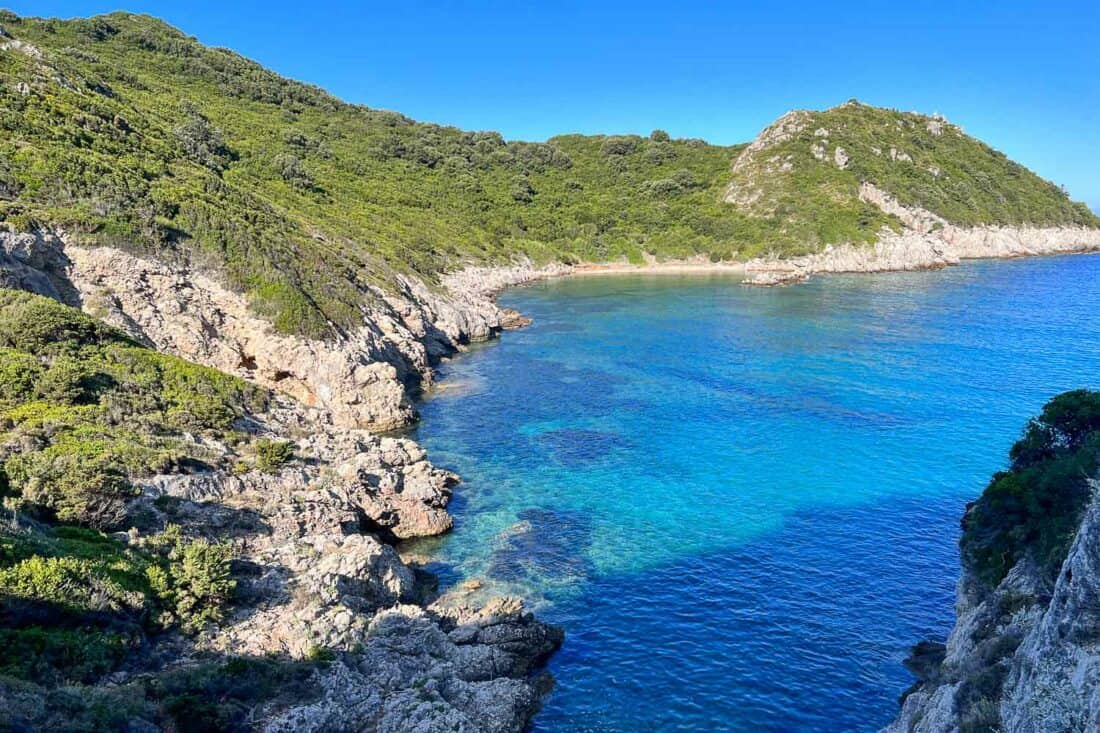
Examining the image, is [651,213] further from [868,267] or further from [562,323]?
[562,323]

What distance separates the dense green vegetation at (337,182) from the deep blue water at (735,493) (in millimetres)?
20487

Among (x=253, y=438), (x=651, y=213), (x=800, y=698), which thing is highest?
(x=651, y=213)

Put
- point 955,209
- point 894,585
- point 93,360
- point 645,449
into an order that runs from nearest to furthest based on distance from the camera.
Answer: point 894,585, point 93,360, point 645,449, point 955,209

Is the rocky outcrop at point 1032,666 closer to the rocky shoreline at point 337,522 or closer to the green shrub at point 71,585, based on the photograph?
the rocky shoreline at point 337,522

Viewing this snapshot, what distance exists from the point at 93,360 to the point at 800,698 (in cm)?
3180

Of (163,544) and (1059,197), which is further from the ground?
(1059,197)

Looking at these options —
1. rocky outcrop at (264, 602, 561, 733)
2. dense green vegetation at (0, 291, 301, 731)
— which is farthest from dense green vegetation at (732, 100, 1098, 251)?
rocky outcrop at (264, 602, 561, 733)

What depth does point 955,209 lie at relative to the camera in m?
151

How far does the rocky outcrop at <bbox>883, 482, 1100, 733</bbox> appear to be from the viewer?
10689 mm

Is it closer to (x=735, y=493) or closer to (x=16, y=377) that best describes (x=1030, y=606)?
(x=735, y=493)

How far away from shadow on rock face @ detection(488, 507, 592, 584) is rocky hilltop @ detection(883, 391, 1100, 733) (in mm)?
12723

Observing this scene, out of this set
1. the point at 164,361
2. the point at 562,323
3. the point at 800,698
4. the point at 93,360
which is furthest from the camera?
the point at 562,323

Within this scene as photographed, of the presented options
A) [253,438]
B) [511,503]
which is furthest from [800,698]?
[253,438]

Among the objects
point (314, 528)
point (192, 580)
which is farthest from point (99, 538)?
point (314, 528)
